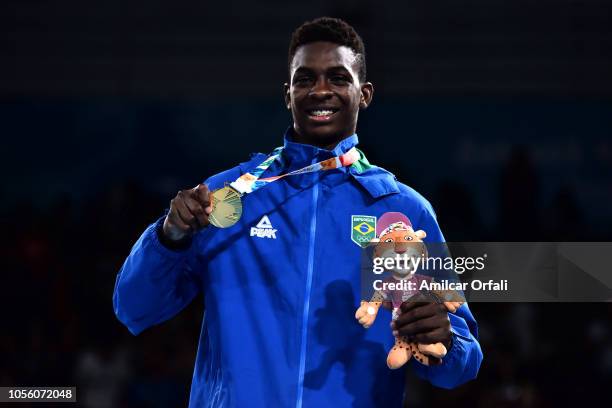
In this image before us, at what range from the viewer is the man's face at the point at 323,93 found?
2.21 m

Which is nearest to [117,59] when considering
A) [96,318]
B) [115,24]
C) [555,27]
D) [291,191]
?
[115,24]

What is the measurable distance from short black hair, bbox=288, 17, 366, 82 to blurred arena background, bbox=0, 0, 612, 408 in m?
3.16

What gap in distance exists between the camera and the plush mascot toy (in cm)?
184

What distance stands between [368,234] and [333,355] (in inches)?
12.0

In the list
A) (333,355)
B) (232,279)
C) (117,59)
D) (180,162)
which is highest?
(117,59)

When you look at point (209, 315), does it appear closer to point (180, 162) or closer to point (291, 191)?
point (291, 191)

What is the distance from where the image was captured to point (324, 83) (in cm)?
222

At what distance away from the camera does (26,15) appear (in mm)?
6129

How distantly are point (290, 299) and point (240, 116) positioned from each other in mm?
4159

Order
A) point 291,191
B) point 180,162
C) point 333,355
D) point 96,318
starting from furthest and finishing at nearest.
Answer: point 180,162 < point 96,318 < point 291,191 < point 333,355

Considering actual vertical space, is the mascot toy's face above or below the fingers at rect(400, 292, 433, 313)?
above

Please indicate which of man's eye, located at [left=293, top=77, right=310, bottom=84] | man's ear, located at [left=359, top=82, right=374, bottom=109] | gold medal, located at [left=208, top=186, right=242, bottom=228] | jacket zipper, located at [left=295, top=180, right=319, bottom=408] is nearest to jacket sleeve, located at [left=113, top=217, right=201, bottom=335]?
gold medal, located at [left=208, top=186, right=242, bottom=228]

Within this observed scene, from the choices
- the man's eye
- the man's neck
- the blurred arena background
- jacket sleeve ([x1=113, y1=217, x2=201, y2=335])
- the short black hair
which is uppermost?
the blurred arena background

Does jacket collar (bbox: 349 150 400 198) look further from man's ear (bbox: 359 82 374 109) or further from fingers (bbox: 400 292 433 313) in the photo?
fingers (bbox: 400 292 433 313)
